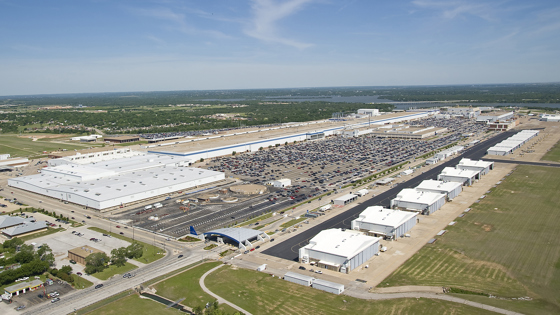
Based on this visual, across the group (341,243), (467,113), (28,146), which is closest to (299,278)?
(341,243)

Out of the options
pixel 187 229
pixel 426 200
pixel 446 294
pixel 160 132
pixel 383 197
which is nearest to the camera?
pixel 446 294

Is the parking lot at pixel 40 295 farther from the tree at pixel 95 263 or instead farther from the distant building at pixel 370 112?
the distant building at pixel 370 112

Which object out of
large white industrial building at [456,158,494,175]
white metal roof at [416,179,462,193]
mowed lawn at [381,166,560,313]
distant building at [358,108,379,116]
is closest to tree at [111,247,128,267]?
mowed lawn at [381,166,560,313]

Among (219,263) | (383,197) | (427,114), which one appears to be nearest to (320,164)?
(383,197)

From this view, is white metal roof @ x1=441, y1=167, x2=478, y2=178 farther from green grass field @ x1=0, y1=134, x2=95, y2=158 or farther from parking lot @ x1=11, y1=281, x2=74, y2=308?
green grass field @ x1=0, y1=134, x2=95, y2=158

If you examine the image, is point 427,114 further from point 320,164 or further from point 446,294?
point 446,294

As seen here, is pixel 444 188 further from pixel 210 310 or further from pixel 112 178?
pixel 112 178
